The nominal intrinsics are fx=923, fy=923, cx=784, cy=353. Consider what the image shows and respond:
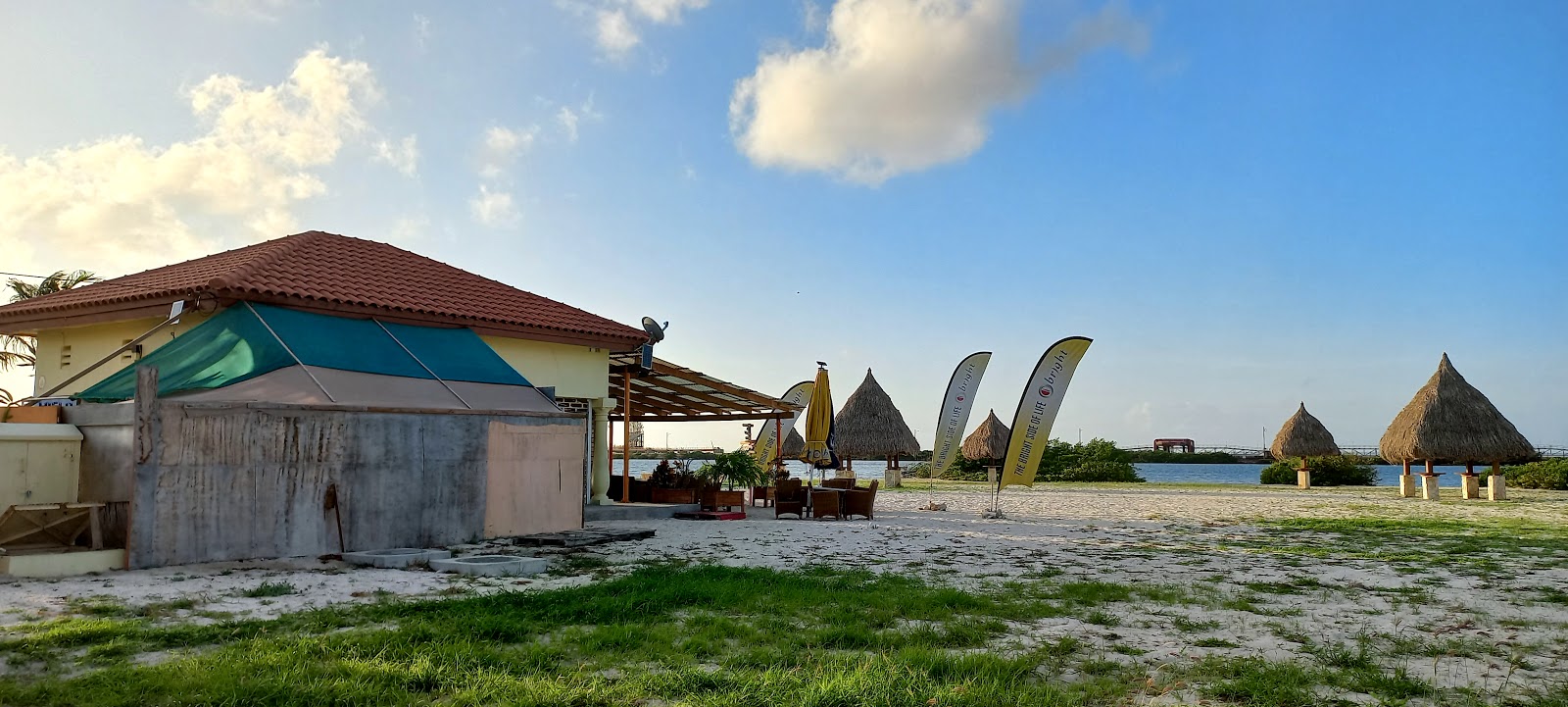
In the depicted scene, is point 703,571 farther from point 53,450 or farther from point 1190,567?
point 53,450

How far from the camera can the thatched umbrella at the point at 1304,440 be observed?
98.3 ft

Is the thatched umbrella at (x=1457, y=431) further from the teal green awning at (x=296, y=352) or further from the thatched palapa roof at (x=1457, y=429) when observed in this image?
the teal green awning at (x=296, y=352)

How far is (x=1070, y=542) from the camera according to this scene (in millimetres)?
11539

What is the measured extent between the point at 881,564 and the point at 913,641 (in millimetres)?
3813

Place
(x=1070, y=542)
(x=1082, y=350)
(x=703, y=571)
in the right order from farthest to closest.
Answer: (x=1082, y=350)
(x=1070, y=542)
(x=703, y=571)

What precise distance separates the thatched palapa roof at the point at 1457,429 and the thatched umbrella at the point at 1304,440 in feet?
20.4

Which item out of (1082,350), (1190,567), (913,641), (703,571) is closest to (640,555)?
(703,571)

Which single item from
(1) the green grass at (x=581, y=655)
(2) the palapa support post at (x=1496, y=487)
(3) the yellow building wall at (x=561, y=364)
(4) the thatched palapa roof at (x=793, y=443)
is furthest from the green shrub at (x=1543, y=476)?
(1) the green grass at (x=581, y=655)

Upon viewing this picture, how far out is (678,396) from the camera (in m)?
18.8

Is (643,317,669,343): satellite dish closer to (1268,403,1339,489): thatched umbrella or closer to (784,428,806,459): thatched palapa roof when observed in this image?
(784,428,806,459): thatched palapa roof

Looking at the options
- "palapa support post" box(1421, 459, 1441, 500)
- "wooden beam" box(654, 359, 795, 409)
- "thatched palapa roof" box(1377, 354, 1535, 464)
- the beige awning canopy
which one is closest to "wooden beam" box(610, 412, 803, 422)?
the beige awning canopy

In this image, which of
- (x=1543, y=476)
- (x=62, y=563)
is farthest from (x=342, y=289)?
(x=1543, y=476)

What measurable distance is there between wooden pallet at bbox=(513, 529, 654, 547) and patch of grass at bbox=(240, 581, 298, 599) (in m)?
3.39

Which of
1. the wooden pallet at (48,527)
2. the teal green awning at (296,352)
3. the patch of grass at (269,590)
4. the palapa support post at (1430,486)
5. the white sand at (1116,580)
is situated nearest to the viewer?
the white sand at (1116,580)
